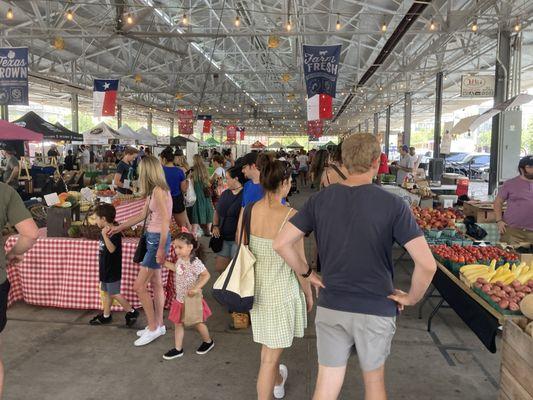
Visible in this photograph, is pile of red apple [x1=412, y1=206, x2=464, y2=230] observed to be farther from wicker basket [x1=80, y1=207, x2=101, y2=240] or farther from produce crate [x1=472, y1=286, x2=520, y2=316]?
wicker basket [x1=80, y1=207, x2=101, y2=240]

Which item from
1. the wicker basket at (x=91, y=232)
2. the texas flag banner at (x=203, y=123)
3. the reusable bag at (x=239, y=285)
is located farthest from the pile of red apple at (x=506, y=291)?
the texas flag banner at (x=203, y=123)

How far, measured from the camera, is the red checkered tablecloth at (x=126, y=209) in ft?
22.6

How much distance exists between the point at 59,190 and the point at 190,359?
346 inches

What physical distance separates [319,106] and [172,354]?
9.17 metres

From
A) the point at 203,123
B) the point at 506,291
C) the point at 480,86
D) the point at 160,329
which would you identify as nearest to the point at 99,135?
the point at 203,123

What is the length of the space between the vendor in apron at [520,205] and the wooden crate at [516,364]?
2732 millimetres

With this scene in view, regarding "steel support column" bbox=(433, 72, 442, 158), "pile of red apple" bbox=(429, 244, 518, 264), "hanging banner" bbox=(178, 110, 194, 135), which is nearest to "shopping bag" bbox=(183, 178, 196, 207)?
"pile of red apple" bbox=(429, 244, 518, 264)

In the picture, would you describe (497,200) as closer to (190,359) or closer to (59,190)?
(190,359)

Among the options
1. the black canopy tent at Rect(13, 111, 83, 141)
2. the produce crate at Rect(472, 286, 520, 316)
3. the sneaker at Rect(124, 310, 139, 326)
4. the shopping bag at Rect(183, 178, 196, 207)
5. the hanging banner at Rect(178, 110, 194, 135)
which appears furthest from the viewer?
the hanging banner at Rect(178, 110, 194, 135)

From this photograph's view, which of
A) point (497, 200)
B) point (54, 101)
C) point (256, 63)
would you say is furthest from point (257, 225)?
point (54, 101)

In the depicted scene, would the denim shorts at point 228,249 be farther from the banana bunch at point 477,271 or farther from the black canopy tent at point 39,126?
the black canopy tent at point 39,126

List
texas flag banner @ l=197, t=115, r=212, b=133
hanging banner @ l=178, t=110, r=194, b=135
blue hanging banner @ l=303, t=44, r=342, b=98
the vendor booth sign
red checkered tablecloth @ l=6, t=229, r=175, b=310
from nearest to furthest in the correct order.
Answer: red checkered tablecloth @ l=6, t=229, r=175, b=310
blue hanging banner @ l=303, t=44, r=342, b=98
the vendor booth sign
hanging banner @ l=178, t=110, r=194, b=135
texas flag banner @ l=197, t=115, r=212, b=133

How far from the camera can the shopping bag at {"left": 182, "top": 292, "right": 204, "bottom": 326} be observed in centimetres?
379

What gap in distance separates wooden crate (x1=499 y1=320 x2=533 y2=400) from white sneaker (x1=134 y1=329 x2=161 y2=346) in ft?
9.45
